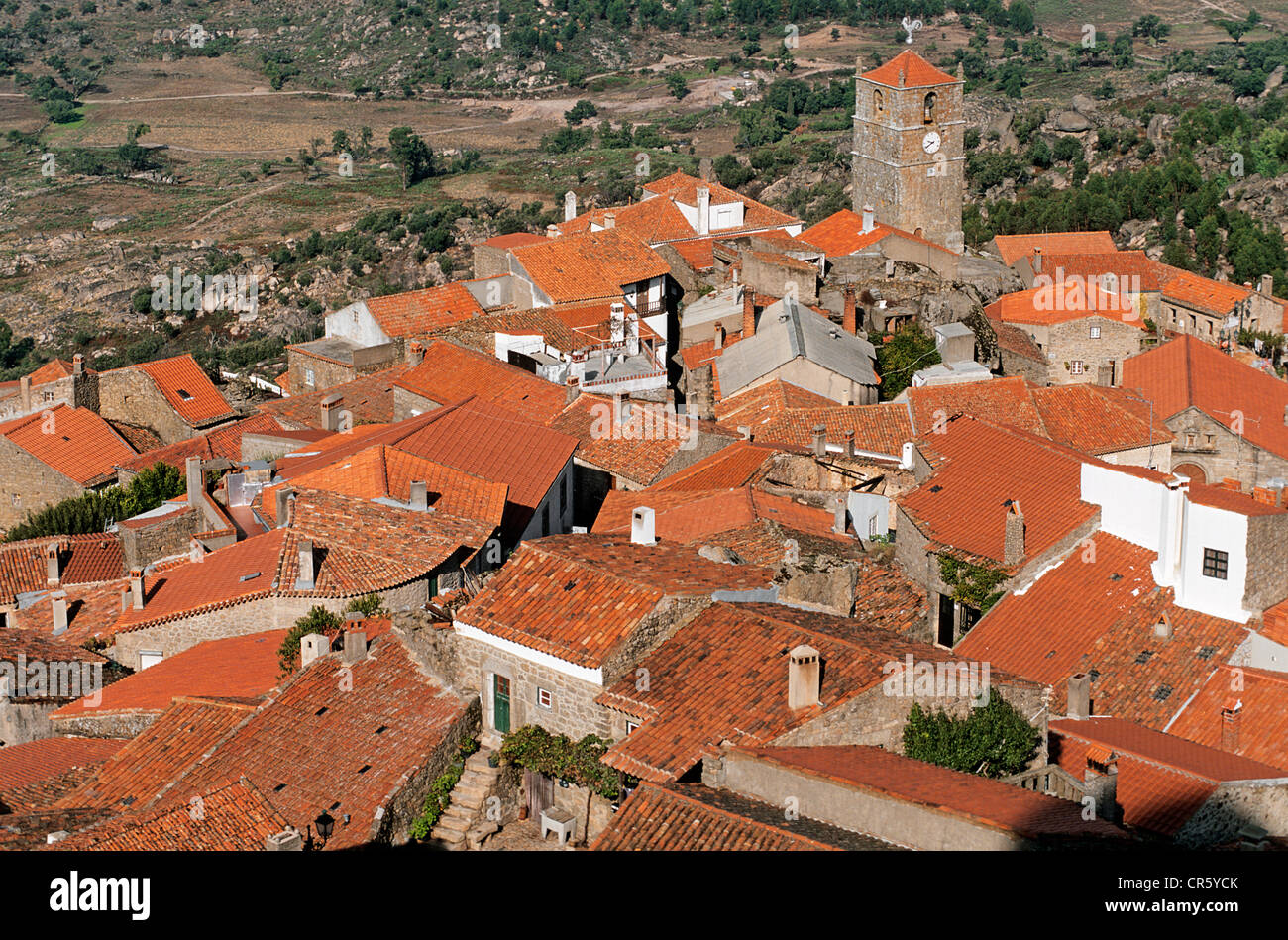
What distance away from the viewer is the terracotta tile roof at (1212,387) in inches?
1577

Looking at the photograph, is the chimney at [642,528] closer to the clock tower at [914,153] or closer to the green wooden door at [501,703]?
the green wooden door at [501,703]

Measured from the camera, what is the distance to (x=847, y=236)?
183ft

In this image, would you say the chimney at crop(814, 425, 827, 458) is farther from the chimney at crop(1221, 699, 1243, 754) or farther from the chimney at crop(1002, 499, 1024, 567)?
the chimney at crop(1221, 699, 1243, 754)

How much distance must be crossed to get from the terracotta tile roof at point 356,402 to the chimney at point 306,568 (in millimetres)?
15056

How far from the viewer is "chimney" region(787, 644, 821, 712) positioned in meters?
18.1

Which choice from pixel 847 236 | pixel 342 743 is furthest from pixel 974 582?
pixel 847 236

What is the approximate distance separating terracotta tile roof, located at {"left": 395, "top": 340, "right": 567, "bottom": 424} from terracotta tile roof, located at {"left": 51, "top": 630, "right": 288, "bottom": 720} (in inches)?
492

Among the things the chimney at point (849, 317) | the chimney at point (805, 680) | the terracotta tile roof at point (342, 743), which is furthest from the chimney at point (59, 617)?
the chimney at point (849, 317)

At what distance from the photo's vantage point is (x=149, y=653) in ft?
90.1

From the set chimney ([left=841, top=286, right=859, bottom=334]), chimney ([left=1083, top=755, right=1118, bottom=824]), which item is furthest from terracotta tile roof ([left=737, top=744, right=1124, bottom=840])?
chimney ([left=841, top=286, right=859, bottom=334])

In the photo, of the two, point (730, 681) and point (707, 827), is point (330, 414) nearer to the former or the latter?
point (730, 681)

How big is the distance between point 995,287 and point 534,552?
33.8 m

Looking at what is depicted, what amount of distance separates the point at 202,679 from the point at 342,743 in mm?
5038
